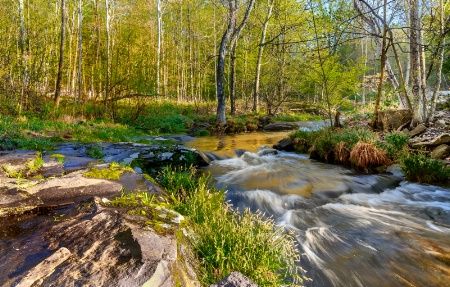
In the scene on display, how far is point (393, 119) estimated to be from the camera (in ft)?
35.1

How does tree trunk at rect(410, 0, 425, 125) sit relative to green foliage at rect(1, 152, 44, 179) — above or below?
above

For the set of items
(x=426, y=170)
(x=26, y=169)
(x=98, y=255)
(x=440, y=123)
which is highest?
(x=440, y=123)

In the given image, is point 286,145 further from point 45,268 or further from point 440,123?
point 45,268

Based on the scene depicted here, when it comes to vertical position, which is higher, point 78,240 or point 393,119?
point 393,119

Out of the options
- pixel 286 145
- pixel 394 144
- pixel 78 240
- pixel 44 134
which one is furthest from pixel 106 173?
pixel 286 145

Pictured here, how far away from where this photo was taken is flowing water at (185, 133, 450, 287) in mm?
3369

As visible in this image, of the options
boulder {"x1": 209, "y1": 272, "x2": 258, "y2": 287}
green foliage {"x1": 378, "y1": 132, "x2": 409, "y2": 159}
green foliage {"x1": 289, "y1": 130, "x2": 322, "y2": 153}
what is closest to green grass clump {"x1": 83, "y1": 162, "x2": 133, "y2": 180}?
boulder {"x1": 209, "y1": 272, "x2": 258, "y2": 287}

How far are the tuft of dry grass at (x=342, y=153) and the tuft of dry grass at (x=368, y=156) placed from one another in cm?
40

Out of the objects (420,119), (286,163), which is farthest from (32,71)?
(420,119)

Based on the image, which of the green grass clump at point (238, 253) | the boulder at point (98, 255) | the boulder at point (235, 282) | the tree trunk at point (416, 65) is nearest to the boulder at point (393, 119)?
the tree trunk at point (416, 65)

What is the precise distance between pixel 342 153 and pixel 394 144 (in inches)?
57.1

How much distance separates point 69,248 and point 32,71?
43.6 feet

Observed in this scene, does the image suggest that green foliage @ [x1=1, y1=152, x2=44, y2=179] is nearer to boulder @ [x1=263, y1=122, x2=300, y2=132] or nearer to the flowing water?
the flowing water

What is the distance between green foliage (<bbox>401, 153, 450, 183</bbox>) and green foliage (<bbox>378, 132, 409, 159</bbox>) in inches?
40.2
